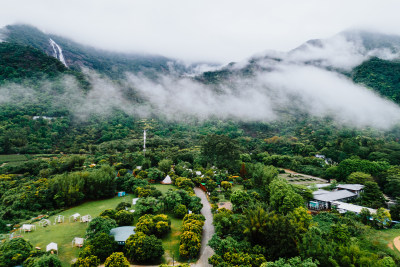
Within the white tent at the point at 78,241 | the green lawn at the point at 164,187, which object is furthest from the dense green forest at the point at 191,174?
the green lawn at the point at 164,187

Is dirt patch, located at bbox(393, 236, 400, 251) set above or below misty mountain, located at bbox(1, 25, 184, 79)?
below

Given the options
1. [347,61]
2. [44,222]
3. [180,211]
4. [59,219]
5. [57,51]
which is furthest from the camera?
[57,51]

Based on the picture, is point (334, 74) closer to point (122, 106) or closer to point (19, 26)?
point (122, 106)

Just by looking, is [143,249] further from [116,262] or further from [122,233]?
[122,233]

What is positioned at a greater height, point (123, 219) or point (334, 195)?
point (123, 219)

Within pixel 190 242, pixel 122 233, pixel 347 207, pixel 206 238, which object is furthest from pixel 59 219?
pixel 347 207

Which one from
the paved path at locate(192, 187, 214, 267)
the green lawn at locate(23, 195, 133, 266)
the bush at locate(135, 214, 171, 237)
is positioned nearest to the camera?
the paved path at locate(192, 187, 214, 267)

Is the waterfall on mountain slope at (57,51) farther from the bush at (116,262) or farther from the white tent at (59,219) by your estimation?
the bush at (116,262)

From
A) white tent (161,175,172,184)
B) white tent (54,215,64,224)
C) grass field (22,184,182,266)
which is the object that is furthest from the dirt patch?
white tent (54,215,64,224)

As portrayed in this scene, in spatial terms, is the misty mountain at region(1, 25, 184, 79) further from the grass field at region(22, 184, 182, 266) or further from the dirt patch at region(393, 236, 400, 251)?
the dirt patch at region(393, 236, 400, 251)
